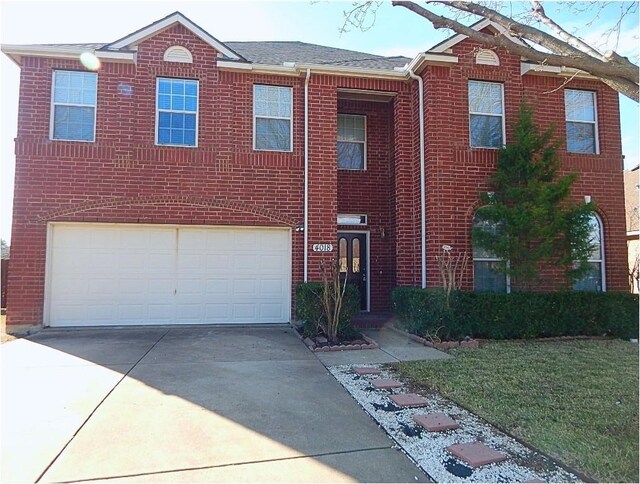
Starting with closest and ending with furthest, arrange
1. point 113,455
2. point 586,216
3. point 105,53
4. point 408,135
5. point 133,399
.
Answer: point 113,455 → point 133,399 → point 586,216 → point 105,53 → point 408,135

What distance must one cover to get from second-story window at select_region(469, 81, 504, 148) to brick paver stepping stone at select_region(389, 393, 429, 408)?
259 inches

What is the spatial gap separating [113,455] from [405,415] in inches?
105

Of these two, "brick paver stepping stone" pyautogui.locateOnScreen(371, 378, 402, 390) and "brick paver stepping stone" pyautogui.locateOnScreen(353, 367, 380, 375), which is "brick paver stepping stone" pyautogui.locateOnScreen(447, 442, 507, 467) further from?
"brick paver stepping stone" pyautogui.locateOnScreen(353, 367, 380, 375)

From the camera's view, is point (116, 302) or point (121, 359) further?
point (116, 302)

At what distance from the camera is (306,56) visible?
1101 cm

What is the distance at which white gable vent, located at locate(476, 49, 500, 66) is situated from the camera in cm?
953

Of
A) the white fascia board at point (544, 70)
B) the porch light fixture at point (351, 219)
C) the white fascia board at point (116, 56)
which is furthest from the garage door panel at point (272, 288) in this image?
the white fascia board at point (544, 70)

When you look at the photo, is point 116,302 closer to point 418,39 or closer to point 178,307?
point 178,307

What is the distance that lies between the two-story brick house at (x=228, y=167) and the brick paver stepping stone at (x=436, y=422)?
5064mm

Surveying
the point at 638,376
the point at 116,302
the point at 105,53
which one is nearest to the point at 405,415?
the point at 638,376

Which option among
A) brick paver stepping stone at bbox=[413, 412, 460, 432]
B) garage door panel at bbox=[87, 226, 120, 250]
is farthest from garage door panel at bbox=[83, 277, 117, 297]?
brick paver stepping stone at bbox=[413, 412, 460, 432]

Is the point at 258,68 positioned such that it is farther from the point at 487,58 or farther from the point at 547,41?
the point at 547,41

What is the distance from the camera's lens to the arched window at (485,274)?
9211mm

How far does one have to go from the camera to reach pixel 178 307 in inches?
366
